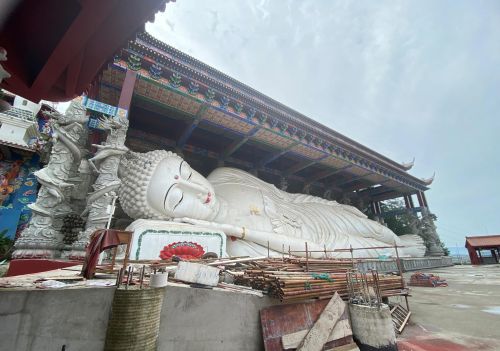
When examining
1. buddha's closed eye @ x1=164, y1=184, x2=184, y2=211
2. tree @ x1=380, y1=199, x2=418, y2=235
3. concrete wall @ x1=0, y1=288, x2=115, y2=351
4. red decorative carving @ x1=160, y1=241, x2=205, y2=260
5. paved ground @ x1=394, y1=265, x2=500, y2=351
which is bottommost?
paved ground @ x1=394, y1=265, x2=500, y2=351

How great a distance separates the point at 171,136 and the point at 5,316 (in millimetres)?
7971

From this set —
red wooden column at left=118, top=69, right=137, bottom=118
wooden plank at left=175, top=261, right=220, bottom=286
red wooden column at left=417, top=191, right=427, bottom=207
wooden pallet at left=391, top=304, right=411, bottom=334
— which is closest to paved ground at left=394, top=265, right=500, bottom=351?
wooden pallet at left=391, top=304, right=411, bottom=334

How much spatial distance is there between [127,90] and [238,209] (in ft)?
13.5

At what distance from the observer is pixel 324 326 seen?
239 centimetres

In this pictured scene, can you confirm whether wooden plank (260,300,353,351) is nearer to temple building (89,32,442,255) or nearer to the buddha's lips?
the buddha's lips

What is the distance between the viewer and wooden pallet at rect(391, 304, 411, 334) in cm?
301

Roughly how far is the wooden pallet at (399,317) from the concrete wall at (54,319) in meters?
3.31

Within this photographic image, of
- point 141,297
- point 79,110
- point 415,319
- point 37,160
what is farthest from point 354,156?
point 37,160

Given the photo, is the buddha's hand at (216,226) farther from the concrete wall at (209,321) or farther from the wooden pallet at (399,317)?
the wooden pallet at (399,317)

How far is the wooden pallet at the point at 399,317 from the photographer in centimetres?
301

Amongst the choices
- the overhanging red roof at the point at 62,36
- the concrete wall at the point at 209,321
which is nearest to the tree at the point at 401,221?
the concrete wall at the point at 209,321

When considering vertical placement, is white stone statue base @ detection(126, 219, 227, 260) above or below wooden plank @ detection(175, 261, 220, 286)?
above

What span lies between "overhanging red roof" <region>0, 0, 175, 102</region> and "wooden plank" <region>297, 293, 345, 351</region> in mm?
3211

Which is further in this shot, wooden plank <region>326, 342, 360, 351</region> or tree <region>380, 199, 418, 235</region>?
tree <region>380, 199, 418, 235</region>
